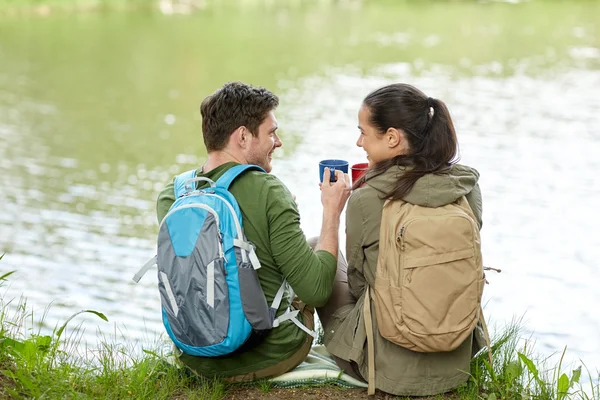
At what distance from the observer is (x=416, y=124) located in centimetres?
282

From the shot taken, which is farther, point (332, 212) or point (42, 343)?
point (42, 343)

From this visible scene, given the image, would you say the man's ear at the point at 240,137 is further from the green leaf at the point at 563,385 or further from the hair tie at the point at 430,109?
the green leaf at the point at 563,385

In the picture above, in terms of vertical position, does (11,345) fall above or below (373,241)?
below

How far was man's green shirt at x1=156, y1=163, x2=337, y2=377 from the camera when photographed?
280cm

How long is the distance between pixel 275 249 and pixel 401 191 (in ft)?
1.68

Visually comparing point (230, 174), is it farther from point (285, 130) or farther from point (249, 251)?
point (285, 130)

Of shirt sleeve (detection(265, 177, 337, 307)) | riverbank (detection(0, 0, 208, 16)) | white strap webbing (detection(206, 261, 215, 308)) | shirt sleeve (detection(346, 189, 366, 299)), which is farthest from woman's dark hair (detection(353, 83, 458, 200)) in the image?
riverbank (detection(0, 0, 208, 16))

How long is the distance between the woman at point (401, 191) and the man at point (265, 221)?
0.14m

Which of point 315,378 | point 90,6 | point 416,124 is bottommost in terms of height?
point 315,378

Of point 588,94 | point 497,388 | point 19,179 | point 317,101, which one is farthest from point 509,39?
point 497,388

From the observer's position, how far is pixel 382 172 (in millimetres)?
2832

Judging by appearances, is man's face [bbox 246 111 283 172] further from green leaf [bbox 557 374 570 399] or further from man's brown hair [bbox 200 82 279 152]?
green leaf [bbox 557 374 570 399]

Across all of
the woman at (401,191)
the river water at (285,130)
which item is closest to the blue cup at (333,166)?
the woman at (401,191)

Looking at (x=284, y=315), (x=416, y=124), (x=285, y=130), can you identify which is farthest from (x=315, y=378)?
(x=285, y=130)
